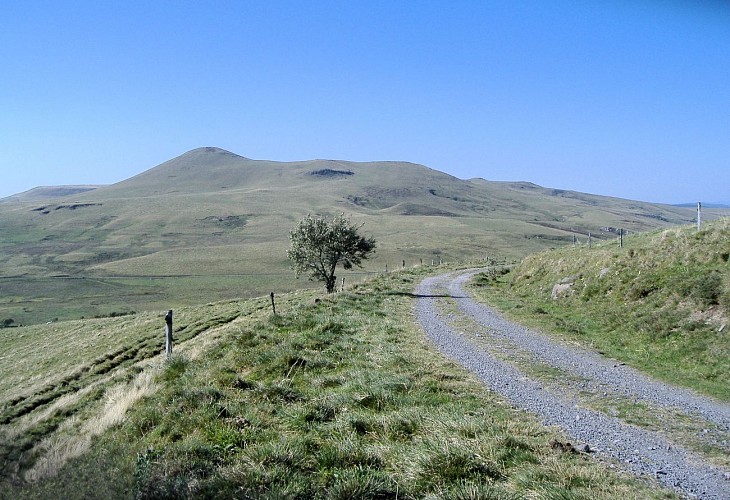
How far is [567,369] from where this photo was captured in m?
12.3

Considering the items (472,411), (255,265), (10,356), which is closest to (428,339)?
(472,411)

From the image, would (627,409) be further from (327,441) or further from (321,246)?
(321,246)

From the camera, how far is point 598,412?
29.7 ft

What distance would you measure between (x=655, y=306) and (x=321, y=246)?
3002 cm

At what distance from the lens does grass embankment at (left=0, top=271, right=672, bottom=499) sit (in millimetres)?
6391

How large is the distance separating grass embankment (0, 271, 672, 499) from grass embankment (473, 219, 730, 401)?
5520 mm

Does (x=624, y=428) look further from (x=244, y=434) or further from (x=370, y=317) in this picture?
(x=370, y=317)

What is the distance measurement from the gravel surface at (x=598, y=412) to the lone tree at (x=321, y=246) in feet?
85.1

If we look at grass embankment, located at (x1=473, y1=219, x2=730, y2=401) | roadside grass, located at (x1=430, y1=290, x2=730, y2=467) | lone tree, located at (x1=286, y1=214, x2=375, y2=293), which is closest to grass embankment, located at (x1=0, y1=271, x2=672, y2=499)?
roadside grass, located at (x1=430, y1=290, x2=730, y2=467)

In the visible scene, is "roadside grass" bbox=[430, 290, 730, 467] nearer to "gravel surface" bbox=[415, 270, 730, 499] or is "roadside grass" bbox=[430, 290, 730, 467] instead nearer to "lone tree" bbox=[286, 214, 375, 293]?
"gravel surface" bbox=[415, 270, 730, 499]

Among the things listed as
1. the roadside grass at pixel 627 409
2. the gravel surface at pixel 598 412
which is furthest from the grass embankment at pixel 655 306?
the roadside grass at pixel 627 409

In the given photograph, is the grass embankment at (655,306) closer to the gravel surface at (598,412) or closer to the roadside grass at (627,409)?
the gravel surface at (598,412)

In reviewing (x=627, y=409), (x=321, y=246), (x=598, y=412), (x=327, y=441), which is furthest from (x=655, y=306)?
(x=321, y=246)

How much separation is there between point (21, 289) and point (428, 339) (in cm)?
13792
